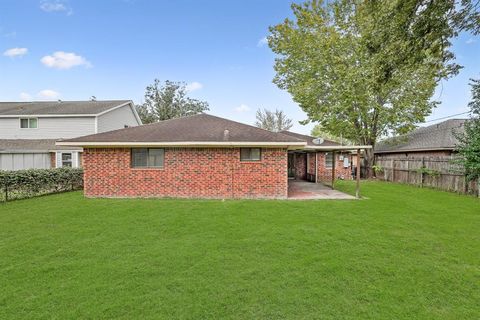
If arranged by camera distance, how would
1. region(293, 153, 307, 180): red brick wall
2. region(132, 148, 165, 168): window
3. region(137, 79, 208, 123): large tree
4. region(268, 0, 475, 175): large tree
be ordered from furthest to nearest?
region(137, 79, 208, 123): large tree < region(293, 153, 307, 180): red brick wall < region(268, 0, 475, 175): large tree < region(132, 148, 165, 168): window

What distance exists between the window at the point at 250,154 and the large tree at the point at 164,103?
85.1ft

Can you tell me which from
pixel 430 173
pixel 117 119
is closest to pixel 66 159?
pixel 117 119

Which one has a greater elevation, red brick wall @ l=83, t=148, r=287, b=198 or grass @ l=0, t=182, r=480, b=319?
red brick wall @ l=83, t=148, r=287, b=198

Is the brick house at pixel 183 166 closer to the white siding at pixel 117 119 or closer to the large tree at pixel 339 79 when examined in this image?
the white siding at pixel 117 119

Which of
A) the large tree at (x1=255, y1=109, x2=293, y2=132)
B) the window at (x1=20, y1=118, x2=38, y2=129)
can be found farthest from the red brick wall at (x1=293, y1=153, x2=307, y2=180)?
the large tree at (x1=255, y1=109, x2=293, y2=132)

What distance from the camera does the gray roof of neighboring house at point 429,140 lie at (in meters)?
15.9

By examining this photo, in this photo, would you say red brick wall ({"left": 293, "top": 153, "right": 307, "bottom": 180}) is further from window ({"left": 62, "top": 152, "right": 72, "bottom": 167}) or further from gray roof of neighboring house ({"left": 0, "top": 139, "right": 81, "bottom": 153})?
window ({"left": 62, "top": 152, "right": 72, "bottom": 167})

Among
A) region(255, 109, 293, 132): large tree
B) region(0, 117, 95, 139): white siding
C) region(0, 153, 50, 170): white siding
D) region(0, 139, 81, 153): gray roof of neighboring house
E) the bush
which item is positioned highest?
region(255, 109, 293, 132): large tree

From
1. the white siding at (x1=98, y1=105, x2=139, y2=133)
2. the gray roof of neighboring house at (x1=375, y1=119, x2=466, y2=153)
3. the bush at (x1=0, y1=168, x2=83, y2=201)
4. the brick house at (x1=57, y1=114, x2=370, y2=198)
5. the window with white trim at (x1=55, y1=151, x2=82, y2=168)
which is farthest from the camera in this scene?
the white siding at (x1=98, y1=105, x2=139, y2=133)

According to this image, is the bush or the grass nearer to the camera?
the grass

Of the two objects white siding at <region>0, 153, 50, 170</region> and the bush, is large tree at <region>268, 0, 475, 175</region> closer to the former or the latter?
the bush

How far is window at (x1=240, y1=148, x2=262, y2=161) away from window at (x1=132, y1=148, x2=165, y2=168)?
3.23 m

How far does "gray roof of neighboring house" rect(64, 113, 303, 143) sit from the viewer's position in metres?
9.96

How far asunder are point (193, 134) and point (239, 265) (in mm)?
7222
